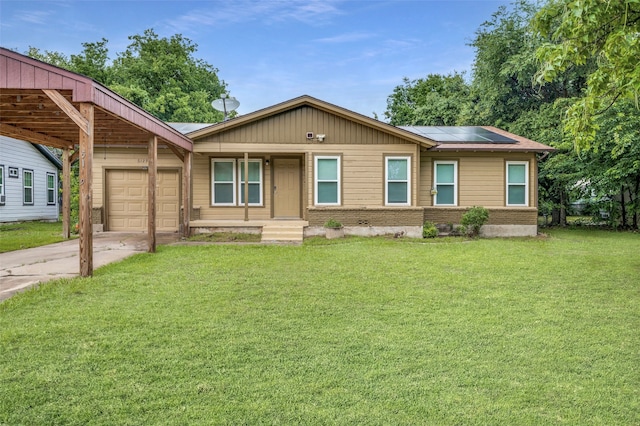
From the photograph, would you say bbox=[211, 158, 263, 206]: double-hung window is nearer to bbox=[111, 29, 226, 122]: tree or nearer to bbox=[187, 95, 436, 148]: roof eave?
bbox=[187, 95, 436, 148]: roof eave

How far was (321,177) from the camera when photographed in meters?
11.5

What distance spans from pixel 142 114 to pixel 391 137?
7.04 meters

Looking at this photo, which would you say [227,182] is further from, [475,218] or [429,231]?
[475,218]

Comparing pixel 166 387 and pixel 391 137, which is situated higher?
pixel 391 137

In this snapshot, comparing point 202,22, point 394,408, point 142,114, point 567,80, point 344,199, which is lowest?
point 394,408

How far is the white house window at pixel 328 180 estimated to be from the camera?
11445 mm

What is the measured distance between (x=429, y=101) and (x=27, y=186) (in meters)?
22.5

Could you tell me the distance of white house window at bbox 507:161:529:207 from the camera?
484 inches

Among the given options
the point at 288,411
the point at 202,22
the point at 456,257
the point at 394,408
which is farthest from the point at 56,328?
the point at 202,22

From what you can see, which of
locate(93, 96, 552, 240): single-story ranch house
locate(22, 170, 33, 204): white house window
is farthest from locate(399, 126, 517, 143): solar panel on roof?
locate(22, 170, 33, 204): white house window

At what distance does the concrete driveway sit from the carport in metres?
0.69

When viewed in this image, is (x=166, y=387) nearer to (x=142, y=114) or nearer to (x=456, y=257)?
(x=142, y=114)

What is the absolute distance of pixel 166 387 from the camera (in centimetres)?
258

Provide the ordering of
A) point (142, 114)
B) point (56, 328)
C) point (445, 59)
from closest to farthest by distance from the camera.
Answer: point (56, 328) < point (142, 114) < point (445, 59)
